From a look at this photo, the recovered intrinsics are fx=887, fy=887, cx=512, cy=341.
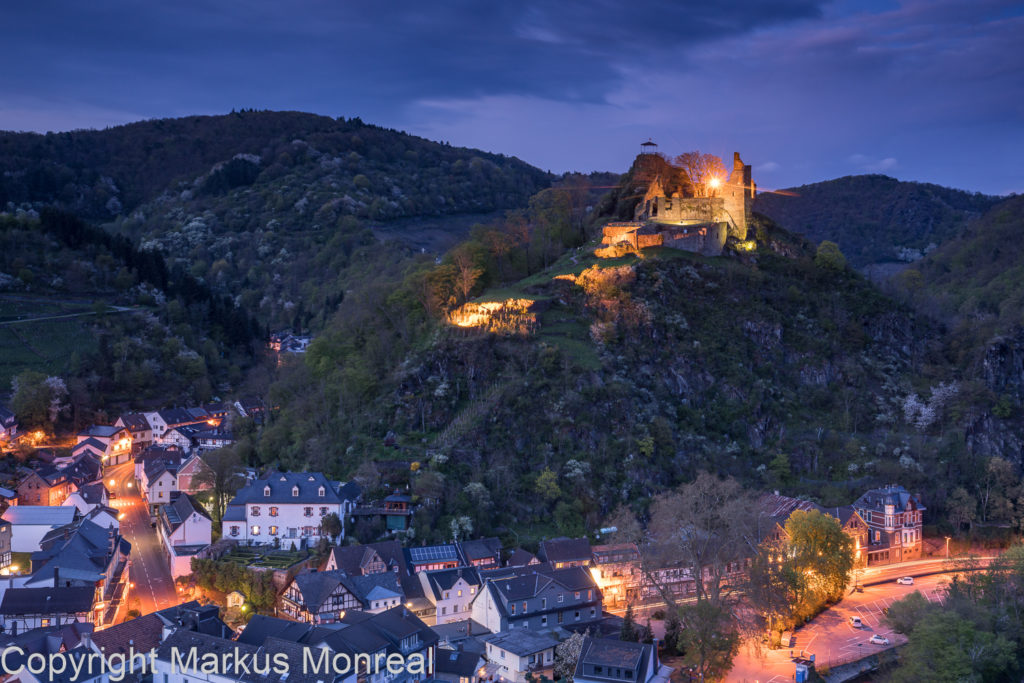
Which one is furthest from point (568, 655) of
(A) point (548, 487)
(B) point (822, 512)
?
(B) point (822, 512)

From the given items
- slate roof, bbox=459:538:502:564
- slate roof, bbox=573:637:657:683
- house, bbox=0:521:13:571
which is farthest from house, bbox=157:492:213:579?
slate roof, bbox=573:637:657:683

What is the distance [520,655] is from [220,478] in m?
22.9

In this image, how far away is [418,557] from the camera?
4559 centimetres

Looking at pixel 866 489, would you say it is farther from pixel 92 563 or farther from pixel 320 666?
pixel 92 563

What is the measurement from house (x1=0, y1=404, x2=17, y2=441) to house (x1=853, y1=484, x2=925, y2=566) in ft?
184

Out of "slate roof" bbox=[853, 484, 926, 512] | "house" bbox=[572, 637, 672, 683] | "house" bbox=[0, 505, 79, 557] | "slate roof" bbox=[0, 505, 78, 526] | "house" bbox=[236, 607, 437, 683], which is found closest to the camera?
"house" bbox=[236, 607, 437, 683]

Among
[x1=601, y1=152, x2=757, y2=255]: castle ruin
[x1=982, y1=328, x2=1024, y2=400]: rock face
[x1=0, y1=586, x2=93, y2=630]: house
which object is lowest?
[x1=0, y1=586, x2=93, y2=630]: house

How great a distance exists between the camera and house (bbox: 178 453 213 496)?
5284cm

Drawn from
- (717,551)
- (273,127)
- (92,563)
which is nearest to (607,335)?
(717,551)

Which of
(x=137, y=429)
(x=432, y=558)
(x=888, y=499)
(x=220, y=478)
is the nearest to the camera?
(x=432, y=558)

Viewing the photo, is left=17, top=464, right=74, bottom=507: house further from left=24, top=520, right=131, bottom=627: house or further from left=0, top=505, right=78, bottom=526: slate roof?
left=24, top=520, right=131, bottom=627: house

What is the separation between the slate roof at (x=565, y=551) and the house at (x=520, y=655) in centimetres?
560

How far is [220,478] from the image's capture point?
52.1 meters

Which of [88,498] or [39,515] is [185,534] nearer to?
[39,515]
